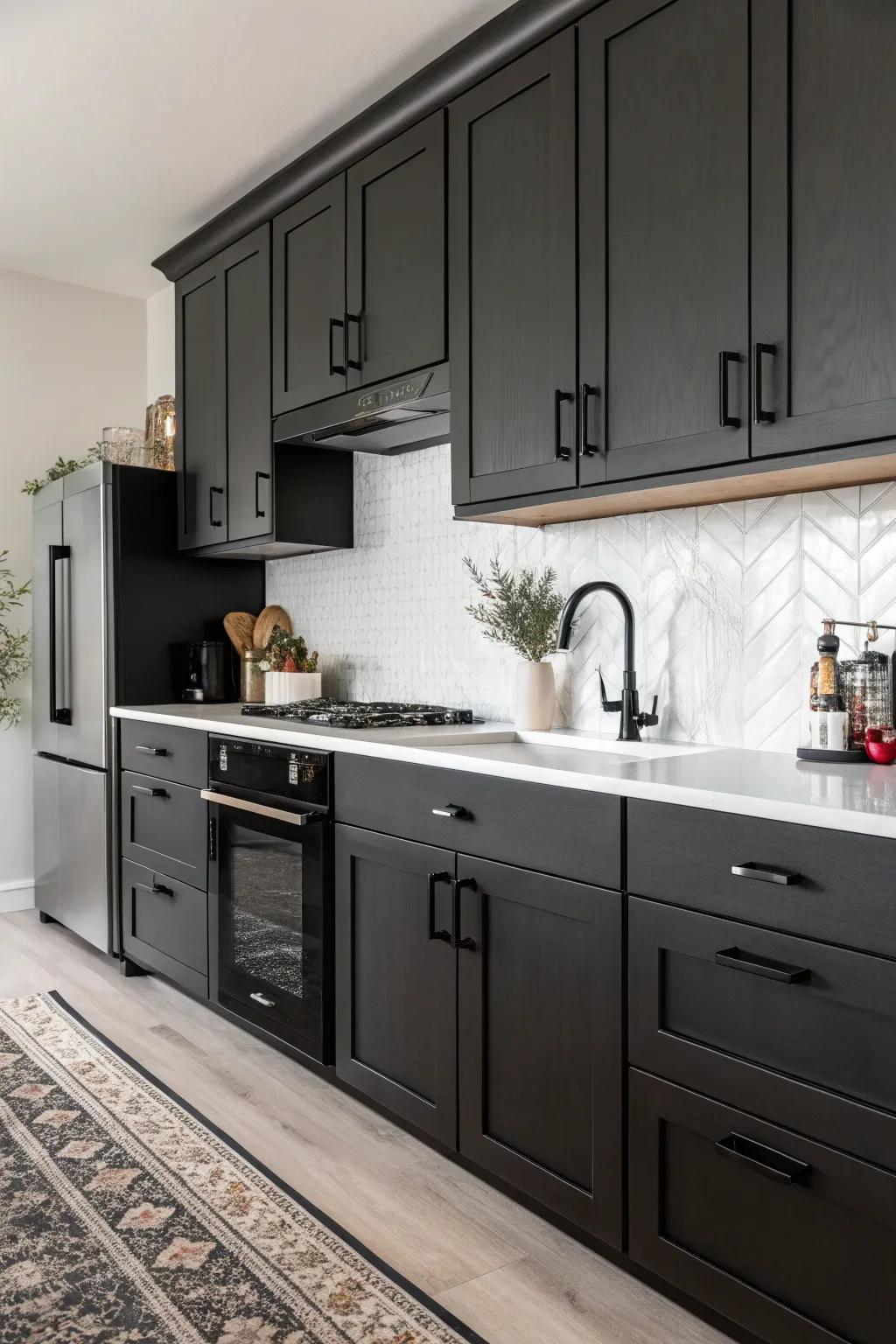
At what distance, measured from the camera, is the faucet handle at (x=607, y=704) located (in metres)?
2.48

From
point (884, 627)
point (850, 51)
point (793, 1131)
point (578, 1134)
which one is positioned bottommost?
point (578, 1134)

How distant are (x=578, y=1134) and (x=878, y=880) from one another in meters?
0.81

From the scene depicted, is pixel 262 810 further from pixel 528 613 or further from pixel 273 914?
pixel 528 613

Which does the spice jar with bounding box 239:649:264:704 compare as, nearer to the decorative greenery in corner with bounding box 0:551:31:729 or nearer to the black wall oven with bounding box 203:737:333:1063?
the black wall oven with bounding box 203:737:333:1063

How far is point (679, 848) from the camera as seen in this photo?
65.1 inches

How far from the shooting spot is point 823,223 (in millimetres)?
1739

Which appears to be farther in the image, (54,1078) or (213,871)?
(213,871)

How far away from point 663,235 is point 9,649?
3.44 metres

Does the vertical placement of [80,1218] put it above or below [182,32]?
below

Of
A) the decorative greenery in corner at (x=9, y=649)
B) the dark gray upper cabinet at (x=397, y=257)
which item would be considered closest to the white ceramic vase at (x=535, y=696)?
the dark gray upper cabinet at (x=397, y=257)

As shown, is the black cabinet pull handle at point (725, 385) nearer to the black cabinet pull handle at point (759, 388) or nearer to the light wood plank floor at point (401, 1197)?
the black cabinet pull handle at point (759, 388)

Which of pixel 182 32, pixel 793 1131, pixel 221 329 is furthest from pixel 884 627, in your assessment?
pixel 221 329

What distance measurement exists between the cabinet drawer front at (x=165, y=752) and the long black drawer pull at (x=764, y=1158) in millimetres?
1962

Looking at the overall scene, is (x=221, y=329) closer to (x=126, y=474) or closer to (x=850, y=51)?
(x=126, y=474)
